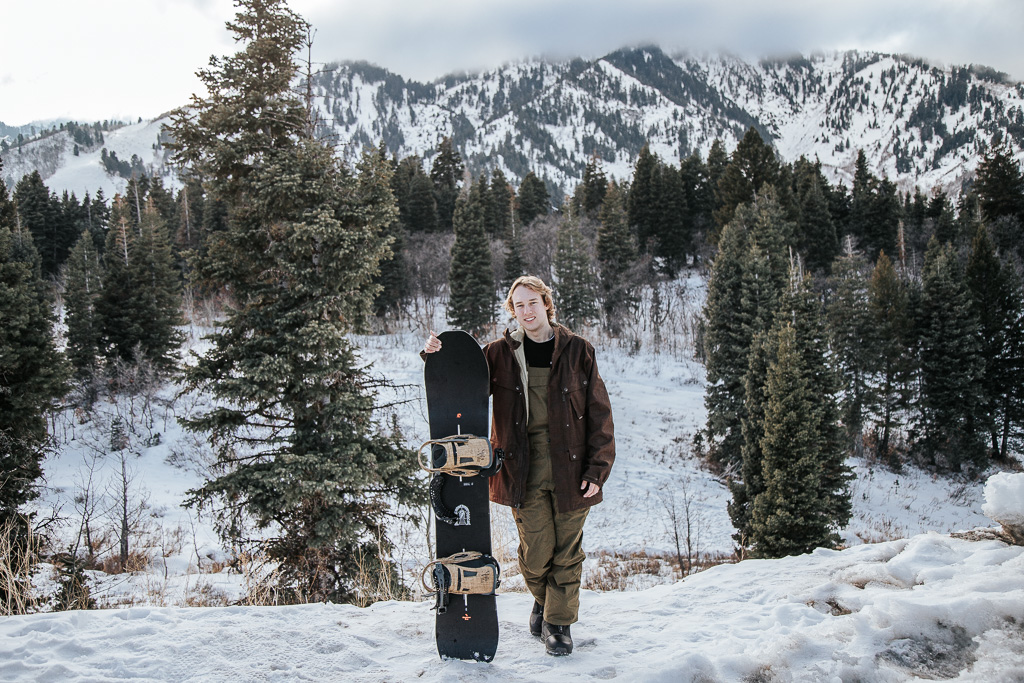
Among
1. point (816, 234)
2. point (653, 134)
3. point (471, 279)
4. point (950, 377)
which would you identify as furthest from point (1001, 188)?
point (653, 134)

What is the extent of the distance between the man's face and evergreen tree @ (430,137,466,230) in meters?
45.5

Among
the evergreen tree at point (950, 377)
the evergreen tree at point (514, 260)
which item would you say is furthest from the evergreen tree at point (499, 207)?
the evergreen tree at point (950, 377)

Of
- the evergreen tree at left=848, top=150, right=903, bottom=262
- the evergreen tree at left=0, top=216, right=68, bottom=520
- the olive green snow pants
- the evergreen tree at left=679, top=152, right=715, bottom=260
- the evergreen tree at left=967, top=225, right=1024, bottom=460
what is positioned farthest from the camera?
the evergreen tree at left=679, top=152, right=715, bottom=260

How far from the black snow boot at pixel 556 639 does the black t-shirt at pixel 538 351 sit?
1.53 metres

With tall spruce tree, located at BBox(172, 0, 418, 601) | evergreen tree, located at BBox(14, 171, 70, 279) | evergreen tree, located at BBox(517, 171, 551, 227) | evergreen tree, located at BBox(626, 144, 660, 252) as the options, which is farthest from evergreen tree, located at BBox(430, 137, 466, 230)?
tall spruce tree, located at BBox(172, 0, 418, 601)

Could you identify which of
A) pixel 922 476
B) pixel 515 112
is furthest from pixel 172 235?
pixel 515 112

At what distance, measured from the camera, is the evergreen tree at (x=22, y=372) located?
402 inches

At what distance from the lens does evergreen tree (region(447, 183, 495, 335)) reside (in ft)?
99.7

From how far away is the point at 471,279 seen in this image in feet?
99.8

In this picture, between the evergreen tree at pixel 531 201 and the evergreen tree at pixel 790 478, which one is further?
the evergreen tree at pixel 531 201

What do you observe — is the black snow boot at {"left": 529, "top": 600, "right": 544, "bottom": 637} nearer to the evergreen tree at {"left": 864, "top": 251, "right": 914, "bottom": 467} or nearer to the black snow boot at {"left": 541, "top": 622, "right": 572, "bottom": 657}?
the black snow boot at {"left": 541, "top": 622, "right": 572, "bottom": 657}

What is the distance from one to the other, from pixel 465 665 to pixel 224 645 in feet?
4.54

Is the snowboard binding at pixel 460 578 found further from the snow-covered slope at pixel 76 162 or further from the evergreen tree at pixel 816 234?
the snow-covered slope at pixel 76 162

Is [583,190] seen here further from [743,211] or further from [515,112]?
[515,112]
